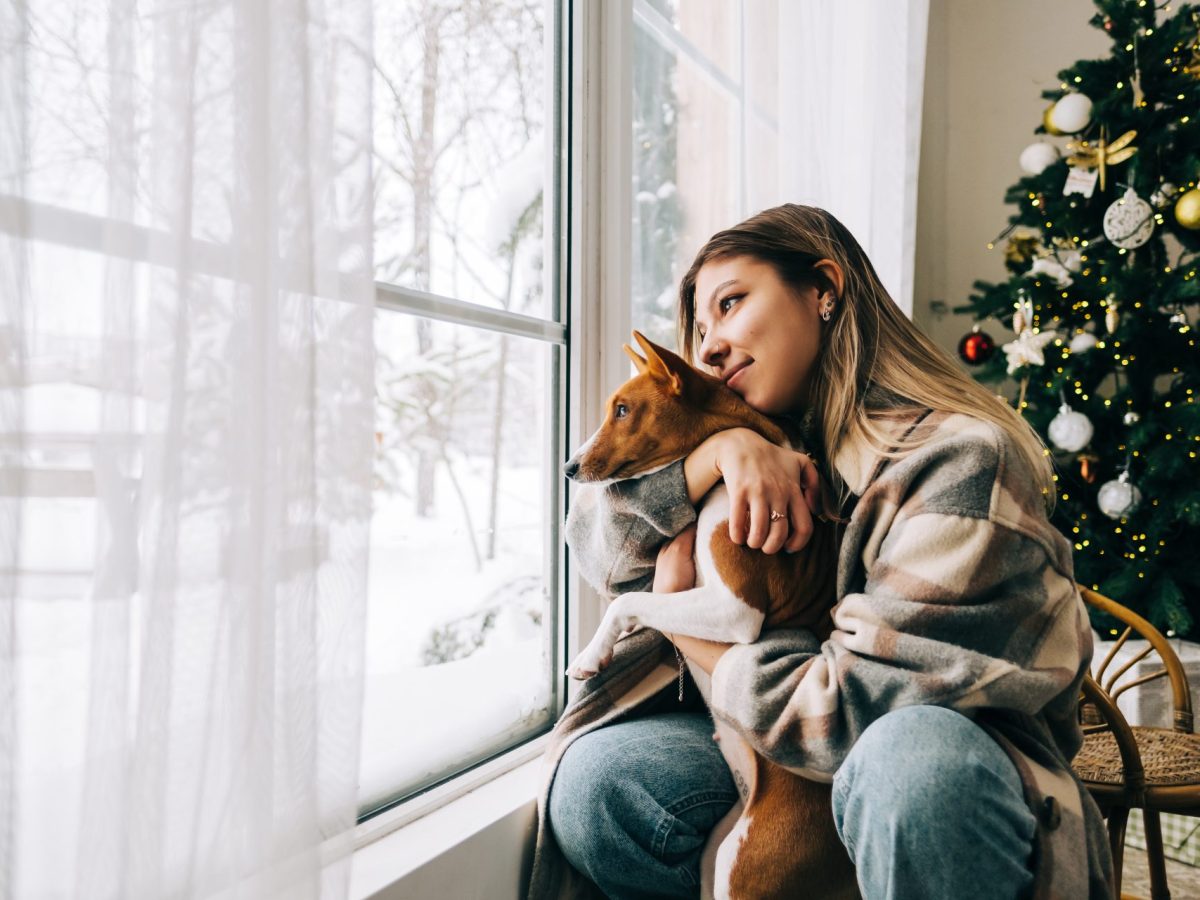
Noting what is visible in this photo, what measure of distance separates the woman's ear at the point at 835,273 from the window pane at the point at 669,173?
62cm

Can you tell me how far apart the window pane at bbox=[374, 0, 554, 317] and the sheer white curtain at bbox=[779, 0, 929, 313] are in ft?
2.65

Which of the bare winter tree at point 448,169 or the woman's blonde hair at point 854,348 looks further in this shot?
the bare winter tree at point 448,169

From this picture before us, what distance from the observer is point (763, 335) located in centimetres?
112

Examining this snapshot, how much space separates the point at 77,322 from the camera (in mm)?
635

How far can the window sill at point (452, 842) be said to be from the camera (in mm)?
1033

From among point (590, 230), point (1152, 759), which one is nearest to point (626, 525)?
point (590, 230)

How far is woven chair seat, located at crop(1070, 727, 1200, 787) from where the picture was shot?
5.10 ft

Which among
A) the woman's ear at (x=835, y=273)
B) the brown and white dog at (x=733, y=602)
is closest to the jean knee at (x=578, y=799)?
the brown and white dog at (x=733, y=602)

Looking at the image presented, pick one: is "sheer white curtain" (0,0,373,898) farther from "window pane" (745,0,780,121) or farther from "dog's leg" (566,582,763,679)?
"window pane" (745,0,780,121)

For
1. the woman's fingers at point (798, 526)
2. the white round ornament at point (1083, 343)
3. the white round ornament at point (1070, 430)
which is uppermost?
the white round ornament at point (1083, 343)

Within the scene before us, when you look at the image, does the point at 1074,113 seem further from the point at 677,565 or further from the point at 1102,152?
the point at 677,565

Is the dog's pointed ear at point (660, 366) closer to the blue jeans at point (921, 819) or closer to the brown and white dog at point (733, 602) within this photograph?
the brown and white dog at point (733, 602)

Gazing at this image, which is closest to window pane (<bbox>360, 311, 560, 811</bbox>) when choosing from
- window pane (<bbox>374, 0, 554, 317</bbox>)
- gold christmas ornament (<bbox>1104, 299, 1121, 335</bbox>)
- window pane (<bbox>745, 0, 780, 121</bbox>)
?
window pane (<bbox>374, 0, 554, 317</bbox>)

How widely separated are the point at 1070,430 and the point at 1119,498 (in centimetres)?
25
